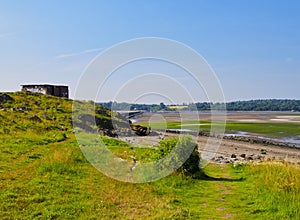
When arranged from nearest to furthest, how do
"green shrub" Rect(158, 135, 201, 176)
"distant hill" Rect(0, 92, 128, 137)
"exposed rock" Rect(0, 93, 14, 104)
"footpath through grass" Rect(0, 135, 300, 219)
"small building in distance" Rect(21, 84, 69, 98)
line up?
1. "footpath through grass" Rect(0, 135, 300, 219)
2. "green shrub" Rect(158, 135, 201, 176)
3. "distant hill" Rect(0, 92, 128, 137)
4. "exposed rock" Rect(0, 93, 14, 104)
5. "small building in distance" Rect(21, 84, 69, 98)

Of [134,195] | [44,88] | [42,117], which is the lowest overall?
[134,195]

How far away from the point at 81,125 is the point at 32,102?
1246cm

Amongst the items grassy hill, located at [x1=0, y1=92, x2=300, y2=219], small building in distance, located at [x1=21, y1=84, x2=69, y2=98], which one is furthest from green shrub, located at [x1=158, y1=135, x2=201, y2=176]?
small building in distance, located at [x1=21, y1=84, x2=69, y2=98]

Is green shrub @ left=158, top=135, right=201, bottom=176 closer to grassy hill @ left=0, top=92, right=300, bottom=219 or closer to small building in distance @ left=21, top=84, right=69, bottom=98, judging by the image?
grassy hill @ left=0, top=92, right=300, bottom=219

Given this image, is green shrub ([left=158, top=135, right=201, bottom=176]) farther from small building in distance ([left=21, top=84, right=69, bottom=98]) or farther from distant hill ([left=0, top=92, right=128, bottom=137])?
small building in distance ([left=21, top=84, right=69, bottom=98])

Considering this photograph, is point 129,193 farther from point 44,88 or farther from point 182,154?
point 44,88

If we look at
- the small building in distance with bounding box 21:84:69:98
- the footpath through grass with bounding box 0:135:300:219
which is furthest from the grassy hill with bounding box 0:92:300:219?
the small building in distance with bounding box 21:84:69:98

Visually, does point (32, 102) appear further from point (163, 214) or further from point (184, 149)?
point (163, 214)

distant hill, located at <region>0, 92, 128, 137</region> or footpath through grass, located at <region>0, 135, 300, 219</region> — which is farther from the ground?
distant hill, located at <region>0, 92, 128, 137</region>

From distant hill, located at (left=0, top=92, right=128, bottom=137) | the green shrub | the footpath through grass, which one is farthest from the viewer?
distant hill, located at (left=0, top=92, right=128, bottom=137)

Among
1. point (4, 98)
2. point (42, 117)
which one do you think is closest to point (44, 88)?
point (4, 98)

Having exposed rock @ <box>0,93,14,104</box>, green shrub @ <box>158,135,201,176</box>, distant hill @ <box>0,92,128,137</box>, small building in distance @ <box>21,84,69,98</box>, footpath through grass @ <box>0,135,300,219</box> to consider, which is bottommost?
footpath through grass @ <box>0,135,300,219</box>

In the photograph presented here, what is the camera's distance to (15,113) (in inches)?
1548

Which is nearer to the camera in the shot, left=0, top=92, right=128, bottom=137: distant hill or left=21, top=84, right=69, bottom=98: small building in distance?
left=0, top=92, right=128, bottom=137: distant hill
